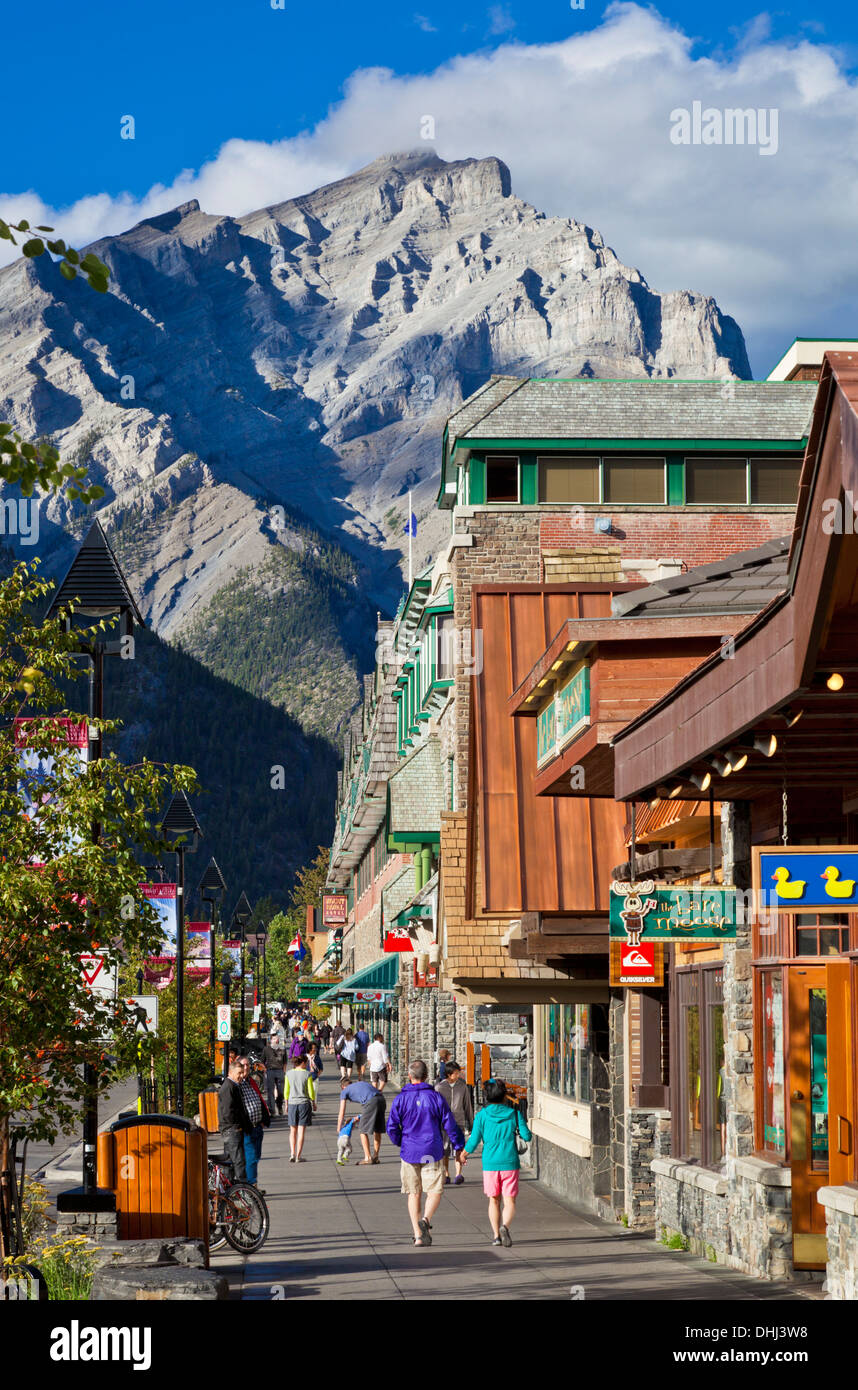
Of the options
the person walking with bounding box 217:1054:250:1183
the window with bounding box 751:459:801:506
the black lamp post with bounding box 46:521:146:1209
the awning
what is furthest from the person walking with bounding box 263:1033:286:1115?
the window with bounding box 751:459:801:506

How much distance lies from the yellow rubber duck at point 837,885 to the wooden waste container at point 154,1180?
5.68 metres

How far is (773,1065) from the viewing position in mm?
13188

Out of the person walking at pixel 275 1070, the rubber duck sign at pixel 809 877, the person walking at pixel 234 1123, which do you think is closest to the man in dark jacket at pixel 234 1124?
the person walking at pixel 234 1123

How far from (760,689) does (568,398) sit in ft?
73.4

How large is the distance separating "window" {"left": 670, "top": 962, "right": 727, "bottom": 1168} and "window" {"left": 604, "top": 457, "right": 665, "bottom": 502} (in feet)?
45.0

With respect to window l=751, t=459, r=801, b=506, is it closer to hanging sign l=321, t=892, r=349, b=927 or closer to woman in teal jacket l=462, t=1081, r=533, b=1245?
woman in teal jacket l=462, t=1081, r=533, b=1245

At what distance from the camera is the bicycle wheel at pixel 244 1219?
16.0m

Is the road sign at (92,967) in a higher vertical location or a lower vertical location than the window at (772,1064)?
higher

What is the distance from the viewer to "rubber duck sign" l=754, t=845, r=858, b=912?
1105 centimetres

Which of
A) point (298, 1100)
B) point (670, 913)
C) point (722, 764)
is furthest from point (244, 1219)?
point (298, 1100)

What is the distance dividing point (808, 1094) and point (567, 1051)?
1060cm

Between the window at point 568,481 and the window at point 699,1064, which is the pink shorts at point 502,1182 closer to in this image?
the window at point 699,1064
